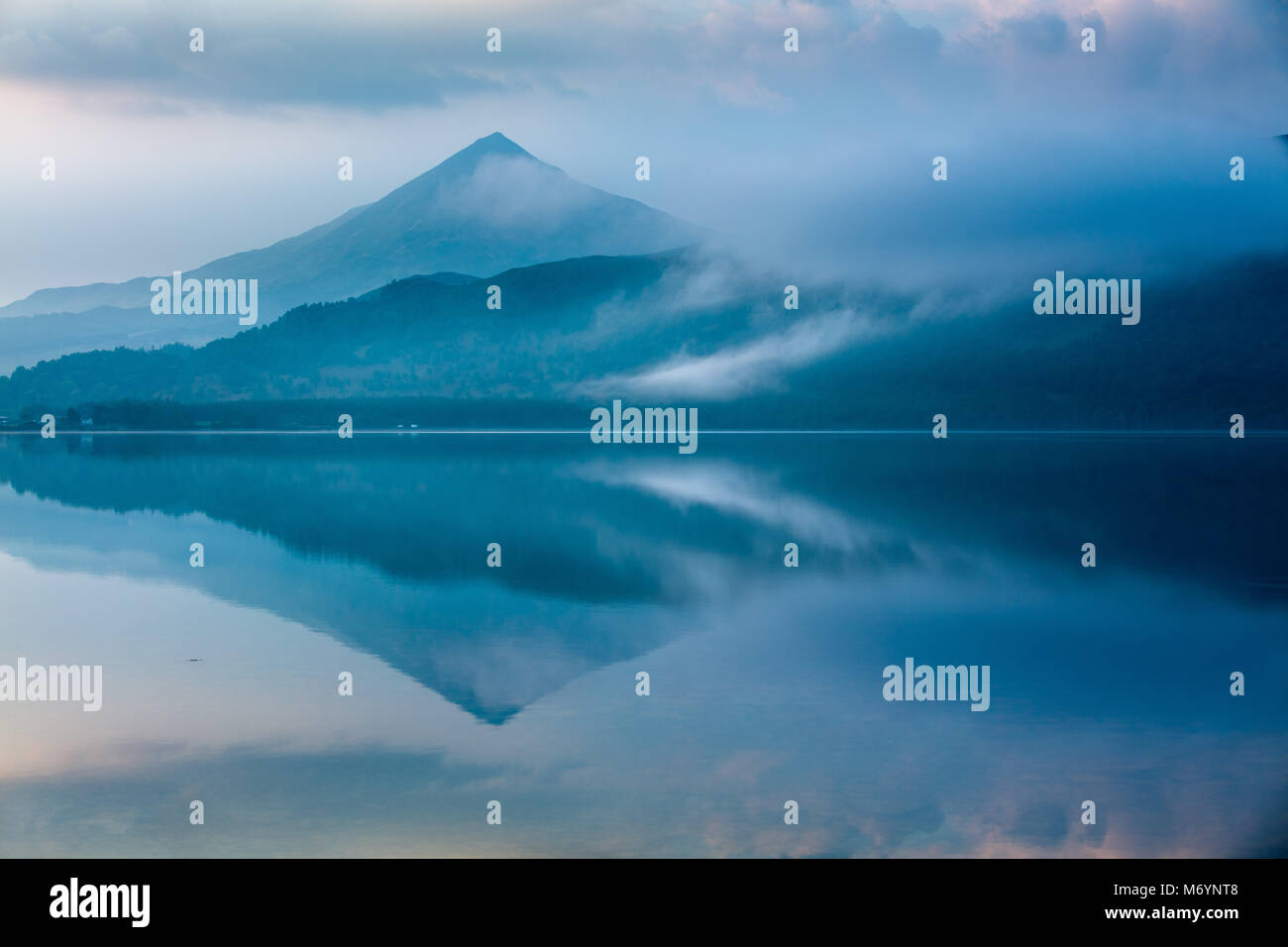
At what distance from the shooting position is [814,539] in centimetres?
3522

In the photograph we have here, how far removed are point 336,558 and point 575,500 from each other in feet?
56.6

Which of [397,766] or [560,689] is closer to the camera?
[397,766]

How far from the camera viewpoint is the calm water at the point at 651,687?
1270cm

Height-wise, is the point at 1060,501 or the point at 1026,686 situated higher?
the point at 1060,501

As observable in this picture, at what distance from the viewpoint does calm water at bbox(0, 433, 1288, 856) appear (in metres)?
12.7

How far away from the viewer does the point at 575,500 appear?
4812 cm

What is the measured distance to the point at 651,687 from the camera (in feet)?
58.2
